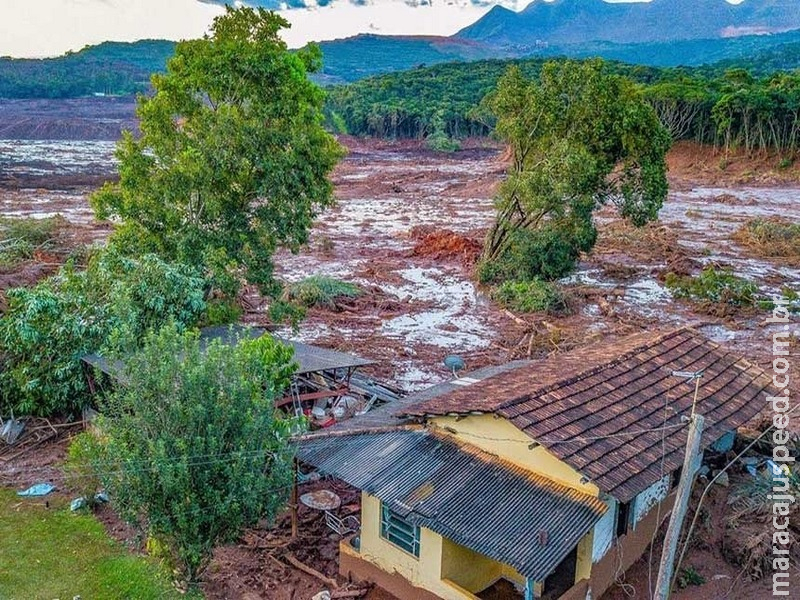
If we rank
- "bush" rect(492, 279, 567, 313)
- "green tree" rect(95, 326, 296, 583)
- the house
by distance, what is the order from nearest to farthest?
1. "green tree" rect(95, 326, 296, 583)
2. the house
3. "bush" rect(492, 279, 567, 313)

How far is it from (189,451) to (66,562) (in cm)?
423

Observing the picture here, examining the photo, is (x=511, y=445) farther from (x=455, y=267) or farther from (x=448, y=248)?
(x=448, y=248)

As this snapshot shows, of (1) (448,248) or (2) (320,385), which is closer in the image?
(2) (320,385)

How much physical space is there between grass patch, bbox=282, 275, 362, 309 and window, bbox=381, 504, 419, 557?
16875 mm

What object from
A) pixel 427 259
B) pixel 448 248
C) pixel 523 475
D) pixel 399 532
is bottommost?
pixel 427 259

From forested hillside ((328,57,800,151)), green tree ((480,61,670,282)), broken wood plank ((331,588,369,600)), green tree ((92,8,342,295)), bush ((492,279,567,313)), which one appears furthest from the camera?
forested hillside ((328,57,800,151))

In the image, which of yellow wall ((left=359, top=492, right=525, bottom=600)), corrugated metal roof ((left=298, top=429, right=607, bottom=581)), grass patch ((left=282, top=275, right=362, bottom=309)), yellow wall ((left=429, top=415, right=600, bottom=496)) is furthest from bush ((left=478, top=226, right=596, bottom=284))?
yellow wall ((left=359, top=492, right=525, bottom=600))

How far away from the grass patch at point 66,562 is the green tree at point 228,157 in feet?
22.7

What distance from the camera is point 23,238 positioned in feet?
107

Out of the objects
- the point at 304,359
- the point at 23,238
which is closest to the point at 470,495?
the point at 304,359

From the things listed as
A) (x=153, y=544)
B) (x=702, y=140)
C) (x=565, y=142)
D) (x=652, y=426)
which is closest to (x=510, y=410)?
(x=652, y=426)

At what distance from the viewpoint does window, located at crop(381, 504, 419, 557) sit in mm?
11000

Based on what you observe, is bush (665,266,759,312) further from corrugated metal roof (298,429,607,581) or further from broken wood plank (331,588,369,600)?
broken wood plank (331,588,369,600)

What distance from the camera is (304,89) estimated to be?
1797cm
